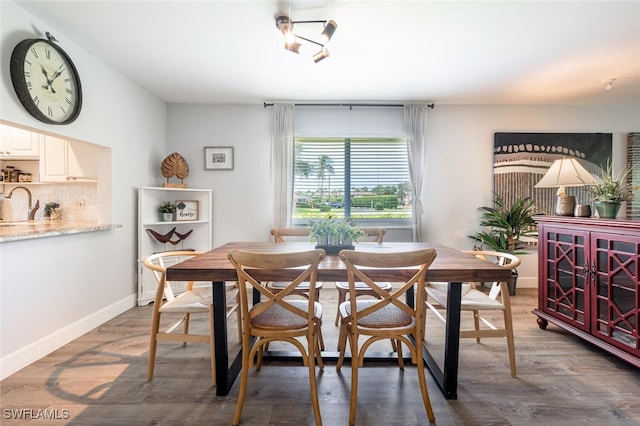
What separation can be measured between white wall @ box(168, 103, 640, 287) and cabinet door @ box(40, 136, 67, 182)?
3.85 ft

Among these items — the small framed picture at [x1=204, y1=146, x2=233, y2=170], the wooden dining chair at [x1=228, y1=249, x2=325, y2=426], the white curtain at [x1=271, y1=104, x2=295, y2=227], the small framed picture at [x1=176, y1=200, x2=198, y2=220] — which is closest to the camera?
the wooden dining chair at [x1=228, y1=249, x2=325, y2=426]

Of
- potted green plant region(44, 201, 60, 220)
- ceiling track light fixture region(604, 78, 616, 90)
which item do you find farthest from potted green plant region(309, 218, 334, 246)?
ceiling track light fixture region(604, 78, 616, 90)

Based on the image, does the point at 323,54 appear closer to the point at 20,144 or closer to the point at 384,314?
the point at 384,314

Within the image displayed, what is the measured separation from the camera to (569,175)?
240 centimetres

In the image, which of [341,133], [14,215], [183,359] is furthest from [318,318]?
[14,215]

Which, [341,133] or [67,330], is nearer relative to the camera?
[67,330]

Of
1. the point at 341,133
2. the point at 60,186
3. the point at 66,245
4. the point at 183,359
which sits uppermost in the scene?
the point at 341,133

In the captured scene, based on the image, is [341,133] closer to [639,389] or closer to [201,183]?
[201,183]

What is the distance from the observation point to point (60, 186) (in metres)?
3.15

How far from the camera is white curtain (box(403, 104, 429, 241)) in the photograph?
376 centimetres

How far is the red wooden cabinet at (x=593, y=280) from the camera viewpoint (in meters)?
1.88

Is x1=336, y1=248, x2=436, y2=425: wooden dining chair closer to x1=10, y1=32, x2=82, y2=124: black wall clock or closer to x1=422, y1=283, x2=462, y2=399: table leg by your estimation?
x1=422, y1=283, x2=462, y2=399: table leg

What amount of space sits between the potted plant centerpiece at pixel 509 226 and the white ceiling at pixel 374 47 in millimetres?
1360

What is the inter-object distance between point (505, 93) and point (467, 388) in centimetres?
330
